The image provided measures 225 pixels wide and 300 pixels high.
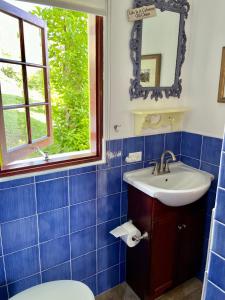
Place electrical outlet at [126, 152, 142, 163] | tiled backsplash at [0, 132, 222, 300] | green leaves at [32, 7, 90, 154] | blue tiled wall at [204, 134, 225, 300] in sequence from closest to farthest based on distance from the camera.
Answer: blue tiled wall at [204, 134, 225, 300] → tiled backsplash at [0, 132, 222, 300] → electrical outlet at [126, 152, 142, 163] → green leaves at [32, 7, 90, 154]

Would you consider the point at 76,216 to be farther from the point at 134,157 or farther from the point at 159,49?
the point at 159,49

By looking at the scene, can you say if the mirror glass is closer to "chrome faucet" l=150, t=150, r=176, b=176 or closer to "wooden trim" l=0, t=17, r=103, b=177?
"wooden trim" l=0, t=17, r=103, b=177

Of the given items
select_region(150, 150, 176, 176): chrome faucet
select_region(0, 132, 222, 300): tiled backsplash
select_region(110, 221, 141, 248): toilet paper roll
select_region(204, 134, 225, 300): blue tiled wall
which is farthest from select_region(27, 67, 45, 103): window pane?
select_region(204, 134, 225, 300): blue tiled wall

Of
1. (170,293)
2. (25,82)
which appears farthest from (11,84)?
(170,293)

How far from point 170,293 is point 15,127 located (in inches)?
66.5

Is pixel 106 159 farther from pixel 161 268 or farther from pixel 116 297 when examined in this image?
pixel 116 297

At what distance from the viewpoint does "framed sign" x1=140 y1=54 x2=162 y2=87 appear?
1.69m

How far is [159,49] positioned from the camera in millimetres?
1747

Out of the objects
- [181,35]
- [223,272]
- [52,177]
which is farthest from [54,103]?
[223,272]

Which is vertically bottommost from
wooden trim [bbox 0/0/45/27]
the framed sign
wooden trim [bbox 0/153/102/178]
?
wooden trim [bbox 0/153/102/178]

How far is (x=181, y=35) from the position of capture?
5.89 feet

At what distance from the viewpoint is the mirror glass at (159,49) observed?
5.44 ft

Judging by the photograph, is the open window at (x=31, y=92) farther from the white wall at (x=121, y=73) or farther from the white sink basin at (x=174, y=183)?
the white sink basin at (x=174, y=183)

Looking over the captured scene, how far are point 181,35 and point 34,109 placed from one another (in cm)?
120
